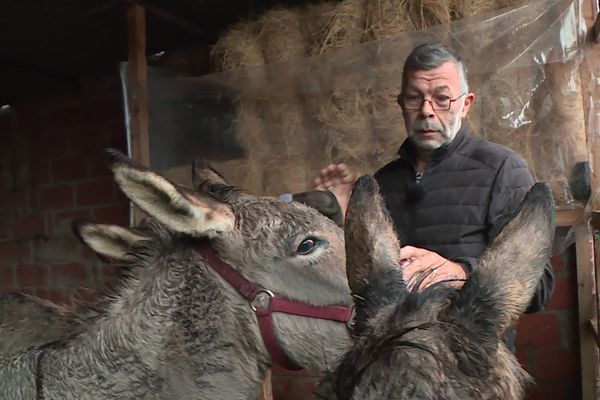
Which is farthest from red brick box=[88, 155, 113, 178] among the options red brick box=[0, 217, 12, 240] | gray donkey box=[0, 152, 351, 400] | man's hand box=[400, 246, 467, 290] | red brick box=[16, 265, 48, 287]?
man's hand box=[400, 246, 467, 290]

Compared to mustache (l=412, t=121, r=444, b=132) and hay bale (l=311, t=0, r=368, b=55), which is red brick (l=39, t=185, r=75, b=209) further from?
mustache (l=412, t=121, r=444, b=132)

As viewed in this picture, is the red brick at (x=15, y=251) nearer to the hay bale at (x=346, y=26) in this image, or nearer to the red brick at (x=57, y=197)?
the red brick at (x=57, y=197)

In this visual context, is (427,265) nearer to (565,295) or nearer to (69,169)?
(565,295)

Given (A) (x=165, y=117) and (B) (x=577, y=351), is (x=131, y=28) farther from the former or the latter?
(B) (x=577, y=351)

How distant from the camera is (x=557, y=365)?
3535 mm

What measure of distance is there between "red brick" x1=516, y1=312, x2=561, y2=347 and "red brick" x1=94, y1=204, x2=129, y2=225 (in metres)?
3.38

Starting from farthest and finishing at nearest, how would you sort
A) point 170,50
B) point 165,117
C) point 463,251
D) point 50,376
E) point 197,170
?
point 170,50 → point 165,117 → point 197,170 → point 463,251 → point 50,376

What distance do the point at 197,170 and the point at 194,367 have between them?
35.9 inches

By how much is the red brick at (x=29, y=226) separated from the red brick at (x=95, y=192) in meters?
0.60

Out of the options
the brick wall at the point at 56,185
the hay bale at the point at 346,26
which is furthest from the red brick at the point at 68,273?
the hay bale at the point at 346,26

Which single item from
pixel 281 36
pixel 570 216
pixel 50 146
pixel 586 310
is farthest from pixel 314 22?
pixel 50 146

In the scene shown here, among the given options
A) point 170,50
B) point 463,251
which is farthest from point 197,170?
point 170,50

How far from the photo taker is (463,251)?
2.08m

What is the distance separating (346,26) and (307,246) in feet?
6.26
